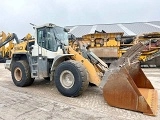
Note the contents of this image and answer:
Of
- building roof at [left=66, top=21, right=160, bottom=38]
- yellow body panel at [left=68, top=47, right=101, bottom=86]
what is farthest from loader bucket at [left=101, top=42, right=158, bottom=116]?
building roof at [left=66, top=21, right=160, bottom=38]

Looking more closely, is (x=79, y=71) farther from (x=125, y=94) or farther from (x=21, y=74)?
(x=21, y=74)

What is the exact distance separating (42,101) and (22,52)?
2.36 m

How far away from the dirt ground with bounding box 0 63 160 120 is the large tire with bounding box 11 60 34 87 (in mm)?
560

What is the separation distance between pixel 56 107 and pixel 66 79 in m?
1.05

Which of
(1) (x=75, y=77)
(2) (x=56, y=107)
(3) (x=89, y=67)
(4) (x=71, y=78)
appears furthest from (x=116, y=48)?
(2) (x=56, y=107)

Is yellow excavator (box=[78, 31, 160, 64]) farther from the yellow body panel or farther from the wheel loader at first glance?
the yellow body panel

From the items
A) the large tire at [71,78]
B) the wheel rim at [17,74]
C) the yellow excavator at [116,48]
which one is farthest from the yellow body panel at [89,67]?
the yellow excavator at [116,48]

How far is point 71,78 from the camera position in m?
5.24

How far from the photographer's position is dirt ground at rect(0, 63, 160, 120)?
3.90 m

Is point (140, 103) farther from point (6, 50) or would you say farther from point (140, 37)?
point (6, 50)

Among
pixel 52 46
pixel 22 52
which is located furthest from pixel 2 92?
pixel 52 46

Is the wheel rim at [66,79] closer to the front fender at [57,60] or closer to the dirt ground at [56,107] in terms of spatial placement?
the dirt ground at [56,107]

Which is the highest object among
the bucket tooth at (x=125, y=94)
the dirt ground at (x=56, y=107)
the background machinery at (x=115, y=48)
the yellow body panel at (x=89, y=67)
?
the background machinery at (x=115, y=48)

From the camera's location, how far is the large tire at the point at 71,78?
4926mm
